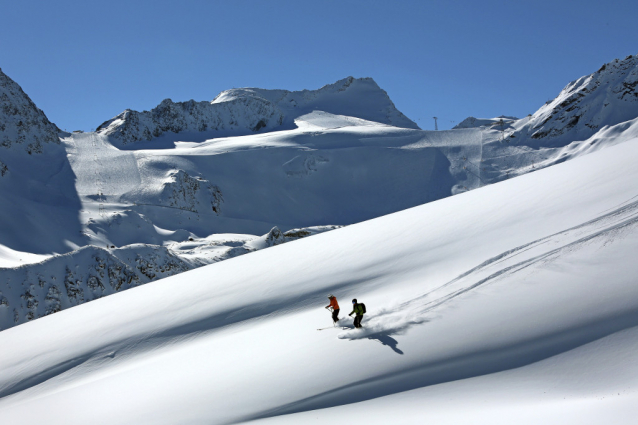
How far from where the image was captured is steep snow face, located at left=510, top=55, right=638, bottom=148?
6519cm

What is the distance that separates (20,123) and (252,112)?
4552cm

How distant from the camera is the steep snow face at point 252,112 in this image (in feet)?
277

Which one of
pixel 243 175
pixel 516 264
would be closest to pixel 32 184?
pixel 243 175

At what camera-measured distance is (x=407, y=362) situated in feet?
27.9

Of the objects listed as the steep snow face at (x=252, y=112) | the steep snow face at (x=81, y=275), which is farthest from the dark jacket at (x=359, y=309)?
the steep snow face at (x=252, y=112)

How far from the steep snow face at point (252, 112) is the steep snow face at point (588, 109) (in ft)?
151

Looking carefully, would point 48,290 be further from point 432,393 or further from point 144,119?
point 144,119

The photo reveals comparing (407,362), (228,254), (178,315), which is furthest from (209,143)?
(407,362)

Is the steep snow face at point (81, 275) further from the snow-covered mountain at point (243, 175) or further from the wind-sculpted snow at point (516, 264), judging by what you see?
the wind-sculpted snow at point (516, 264)

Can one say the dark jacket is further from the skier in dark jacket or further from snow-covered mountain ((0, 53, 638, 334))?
snow-covered mountain ((0, 53, 638, 334))

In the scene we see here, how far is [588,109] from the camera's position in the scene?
224ft

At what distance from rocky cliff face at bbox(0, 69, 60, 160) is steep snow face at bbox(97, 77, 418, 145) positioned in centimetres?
1190

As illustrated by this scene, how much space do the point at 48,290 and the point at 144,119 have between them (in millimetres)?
65849

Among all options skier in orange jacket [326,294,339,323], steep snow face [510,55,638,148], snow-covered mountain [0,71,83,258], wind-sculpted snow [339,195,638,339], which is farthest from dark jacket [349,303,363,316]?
steep snow face [510,55,638,148]
